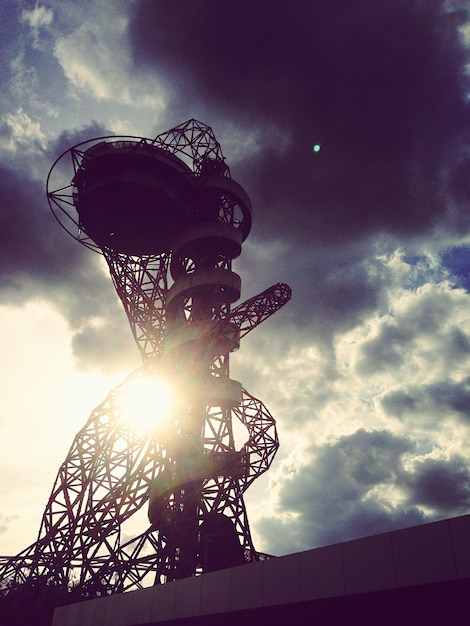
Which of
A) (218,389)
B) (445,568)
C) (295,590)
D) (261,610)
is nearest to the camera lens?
(445,568)

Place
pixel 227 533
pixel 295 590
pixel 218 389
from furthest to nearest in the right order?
pixel 218 389 < pixel 227 533 < pixel 295 590

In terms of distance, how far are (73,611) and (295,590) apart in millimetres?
16308

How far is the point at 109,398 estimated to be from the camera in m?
51.4

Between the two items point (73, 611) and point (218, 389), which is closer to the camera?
point (73, 611)

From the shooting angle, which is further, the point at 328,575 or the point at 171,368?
the point at 171,368

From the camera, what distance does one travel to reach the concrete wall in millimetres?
14125

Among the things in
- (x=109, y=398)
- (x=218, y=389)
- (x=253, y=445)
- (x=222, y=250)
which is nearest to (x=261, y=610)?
(x=253, y=445)

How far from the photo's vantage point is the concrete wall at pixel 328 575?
14.1m

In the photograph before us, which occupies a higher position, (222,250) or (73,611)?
(222,250)

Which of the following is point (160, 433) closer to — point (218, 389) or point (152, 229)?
point (218, 389)

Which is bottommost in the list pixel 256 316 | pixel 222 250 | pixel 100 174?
pixel 256 316

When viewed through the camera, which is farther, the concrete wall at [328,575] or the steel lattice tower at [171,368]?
the steel lattice tower at [171,368]

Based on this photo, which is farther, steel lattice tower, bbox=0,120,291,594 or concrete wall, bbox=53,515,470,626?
steel lattice tower, bbox=0,120,291,594

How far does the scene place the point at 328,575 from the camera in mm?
16250
